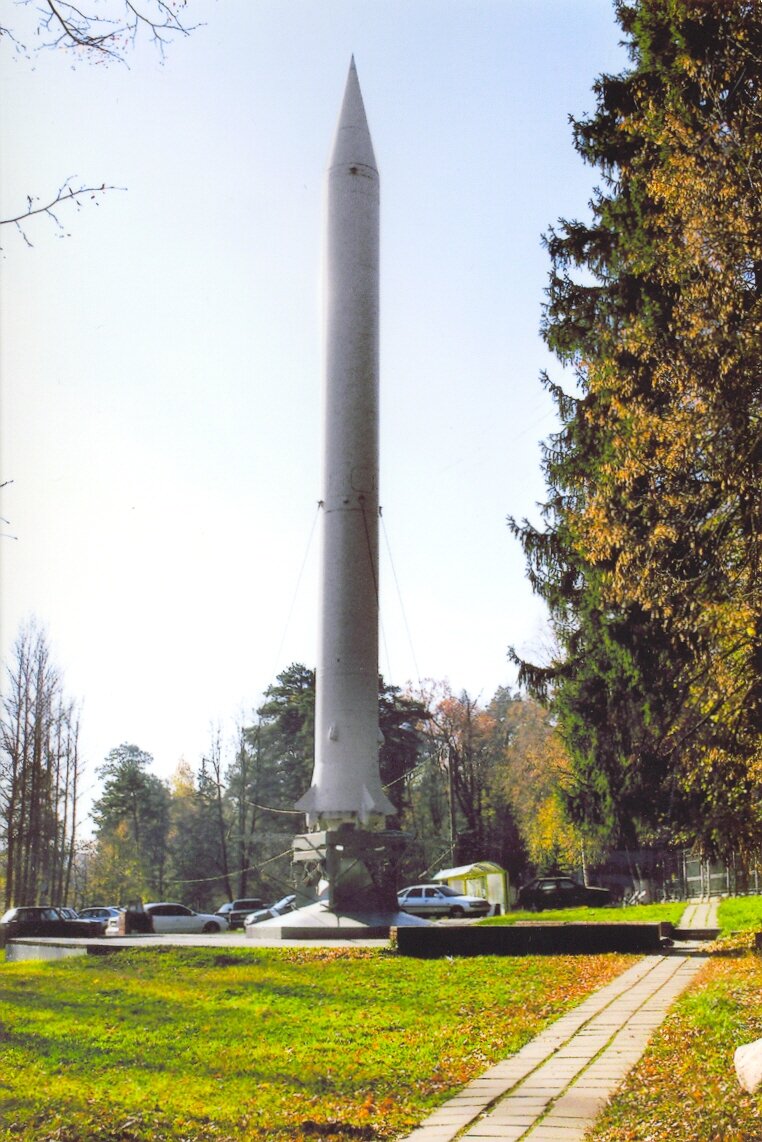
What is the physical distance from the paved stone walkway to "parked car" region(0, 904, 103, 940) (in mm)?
21992

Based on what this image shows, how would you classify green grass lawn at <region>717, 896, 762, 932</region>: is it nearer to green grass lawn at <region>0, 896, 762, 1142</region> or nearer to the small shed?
green grass lawn at <region>0, 896, 762, 1142</region>

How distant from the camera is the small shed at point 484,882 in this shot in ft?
121

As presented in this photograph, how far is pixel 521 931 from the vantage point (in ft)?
56.6

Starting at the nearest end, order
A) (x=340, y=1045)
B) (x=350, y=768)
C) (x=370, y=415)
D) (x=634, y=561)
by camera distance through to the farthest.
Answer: (x=340, y=1045) < (x=634, y=561) < (x=350, y=768) < (x=370, y=415)

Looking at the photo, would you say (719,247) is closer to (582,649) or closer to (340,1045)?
(340,1045)

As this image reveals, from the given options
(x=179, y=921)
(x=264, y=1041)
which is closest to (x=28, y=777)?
(x=179, y=921)

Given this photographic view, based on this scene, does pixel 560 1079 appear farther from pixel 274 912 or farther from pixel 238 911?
pixel 238 911

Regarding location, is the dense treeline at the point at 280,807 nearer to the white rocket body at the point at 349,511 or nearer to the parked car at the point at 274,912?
the parked car at the point at 274,912

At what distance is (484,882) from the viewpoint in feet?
130

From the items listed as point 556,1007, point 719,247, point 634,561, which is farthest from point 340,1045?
point 719,247

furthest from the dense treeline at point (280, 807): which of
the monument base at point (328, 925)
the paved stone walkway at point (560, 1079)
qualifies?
the paved stone walkway at point (560, 1079)

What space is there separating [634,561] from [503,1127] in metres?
7.21

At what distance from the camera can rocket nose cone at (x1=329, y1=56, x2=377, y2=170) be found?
26297 millimetres

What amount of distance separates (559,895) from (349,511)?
715 inches
